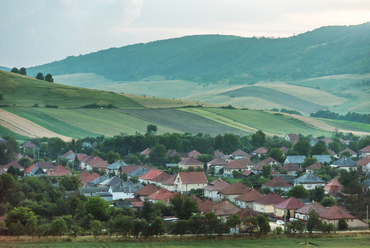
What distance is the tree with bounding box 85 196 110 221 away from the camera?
4600 cm

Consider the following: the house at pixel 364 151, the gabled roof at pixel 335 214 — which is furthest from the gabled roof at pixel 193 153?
the gabled roof at pixel 335 214

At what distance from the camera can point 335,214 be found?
45219mm

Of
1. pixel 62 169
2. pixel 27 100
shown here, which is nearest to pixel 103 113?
pixel 27 100

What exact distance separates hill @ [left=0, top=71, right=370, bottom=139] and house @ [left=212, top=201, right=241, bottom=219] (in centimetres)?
5835

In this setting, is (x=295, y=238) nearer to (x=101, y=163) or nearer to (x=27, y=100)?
(x=101, y=163)

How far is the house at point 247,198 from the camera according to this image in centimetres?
5412

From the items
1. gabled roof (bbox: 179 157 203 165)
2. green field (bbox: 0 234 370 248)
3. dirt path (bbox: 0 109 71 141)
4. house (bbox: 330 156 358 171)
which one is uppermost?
dirt path (bbox: 0 109 71 141)

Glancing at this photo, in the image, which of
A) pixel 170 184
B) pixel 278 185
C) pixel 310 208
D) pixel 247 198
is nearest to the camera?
pixel 310 208

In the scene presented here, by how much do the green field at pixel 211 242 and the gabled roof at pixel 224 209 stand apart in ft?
26.2

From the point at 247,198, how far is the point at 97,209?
14762mm

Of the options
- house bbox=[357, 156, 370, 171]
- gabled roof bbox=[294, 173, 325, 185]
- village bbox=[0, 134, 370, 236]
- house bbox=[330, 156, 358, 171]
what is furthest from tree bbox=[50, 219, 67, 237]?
house bbox=[330, 156, 358, 171]

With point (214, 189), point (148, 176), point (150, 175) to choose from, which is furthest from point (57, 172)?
point (214, 189)

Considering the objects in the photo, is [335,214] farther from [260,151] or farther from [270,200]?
[260,151]

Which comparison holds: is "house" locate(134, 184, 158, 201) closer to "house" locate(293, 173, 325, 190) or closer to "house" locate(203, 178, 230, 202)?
"house" locate(203, 178, 230, 202)
